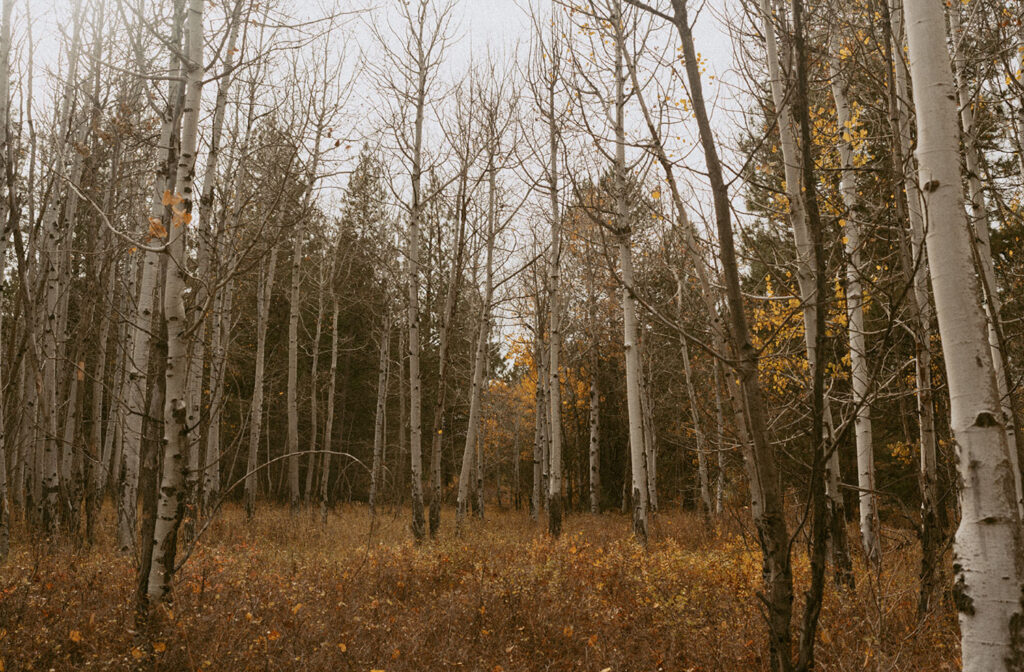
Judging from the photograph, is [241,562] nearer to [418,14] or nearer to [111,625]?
[111,625]

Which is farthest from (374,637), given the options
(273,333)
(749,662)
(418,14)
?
(273,333)

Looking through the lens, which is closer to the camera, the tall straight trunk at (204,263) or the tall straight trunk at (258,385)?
the tall straight trunk at (204,263)

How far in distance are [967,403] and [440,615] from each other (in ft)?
14.4

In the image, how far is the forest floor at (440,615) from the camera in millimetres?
3947

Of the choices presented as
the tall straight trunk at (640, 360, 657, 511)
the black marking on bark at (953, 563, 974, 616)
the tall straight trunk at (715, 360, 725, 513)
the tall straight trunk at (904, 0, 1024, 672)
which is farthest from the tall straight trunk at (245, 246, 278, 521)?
the black marking on bark at (953, 563, 974, 616)

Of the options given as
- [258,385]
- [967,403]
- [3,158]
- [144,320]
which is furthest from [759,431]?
[258,385]

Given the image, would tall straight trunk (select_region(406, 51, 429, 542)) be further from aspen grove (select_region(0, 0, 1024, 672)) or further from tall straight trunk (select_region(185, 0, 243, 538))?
tall straight trunk (select_region(185, 0, 243, 538))

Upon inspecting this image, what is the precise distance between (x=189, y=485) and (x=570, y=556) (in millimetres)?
5121

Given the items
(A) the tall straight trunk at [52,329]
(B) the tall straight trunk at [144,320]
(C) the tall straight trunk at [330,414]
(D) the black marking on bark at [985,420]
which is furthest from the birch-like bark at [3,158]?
(D) the black marking on bark at [985,420]

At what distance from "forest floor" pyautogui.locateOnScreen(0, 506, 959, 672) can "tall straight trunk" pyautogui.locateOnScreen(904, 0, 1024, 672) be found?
910 millimetres

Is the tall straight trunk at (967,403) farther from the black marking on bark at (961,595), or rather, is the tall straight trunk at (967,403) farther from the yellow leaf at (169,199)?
the yellow leaf at (169,199)

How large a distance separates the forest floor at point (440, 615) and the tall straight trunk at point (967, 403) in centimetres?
91

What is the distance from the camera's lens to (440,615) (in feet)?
17.2

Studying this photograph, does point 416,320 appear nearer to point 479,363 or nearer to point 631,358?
point 479,363
